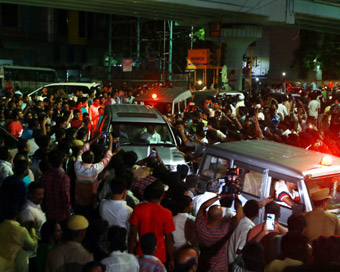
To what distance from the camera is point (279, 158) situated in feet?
19.6

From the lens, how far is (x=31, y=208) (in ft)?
17.5

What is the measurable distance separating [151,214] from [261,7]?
2352 cm

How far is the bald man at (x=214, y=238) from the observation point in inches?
192

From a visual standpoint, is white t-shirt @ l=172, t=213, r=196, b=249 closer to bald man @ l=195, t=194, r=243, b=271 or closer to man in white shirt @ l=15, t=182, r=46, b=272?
bald man @ l=195, t=194, r=243, b=271

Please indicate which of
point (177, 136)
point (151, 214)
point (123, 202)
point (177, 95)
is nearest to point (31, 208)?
point (123, 202)

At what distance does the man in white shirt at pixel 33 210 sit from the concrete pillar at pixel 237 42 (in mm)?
23614

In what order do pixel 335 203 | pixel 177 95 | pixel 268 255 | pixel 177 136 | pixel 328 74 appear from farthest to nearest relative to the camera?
pixel 328 74, pixel 177 95, pixel 177 136, pixel 335 203, pixel 268 255

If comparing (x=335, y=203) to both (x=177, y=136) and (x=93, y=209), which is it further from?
(x=177, y=136)

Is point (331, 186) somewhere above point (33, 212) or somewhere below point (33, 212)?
above

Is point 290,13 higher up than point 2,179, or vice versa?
point 290,13

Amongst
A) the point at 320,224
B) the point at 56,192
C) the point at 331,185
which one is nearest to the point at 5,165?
the point at 56,192

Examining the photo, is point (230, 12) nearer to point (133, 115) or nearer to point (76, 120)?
point (76, 120)

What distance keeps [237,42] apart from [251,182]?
23.4m

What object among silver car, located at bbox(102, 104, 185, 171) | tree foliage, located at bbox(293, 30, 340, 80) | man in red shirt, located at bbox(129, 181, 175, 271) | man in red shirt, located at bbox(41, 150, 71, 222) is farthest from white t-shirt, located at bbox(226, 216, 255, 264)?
tree foliage, located at bbox(293, 30, 340, 80)
